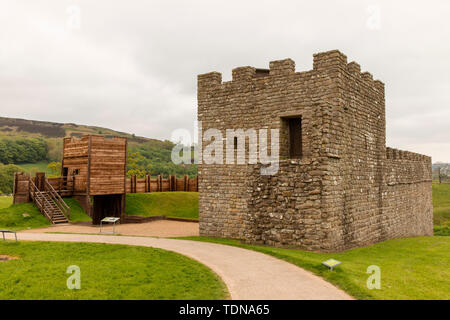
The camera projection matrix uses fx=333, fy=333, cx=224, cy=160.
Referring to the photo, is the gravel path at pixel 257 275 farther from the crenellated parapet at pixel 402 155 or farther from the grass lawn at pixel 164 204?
the grass lawn at pixel 164 204

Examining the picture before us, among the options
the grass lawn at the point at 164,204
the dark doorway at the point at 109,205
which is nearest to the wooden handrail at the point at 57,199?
the dark doorway at the point at 109,205

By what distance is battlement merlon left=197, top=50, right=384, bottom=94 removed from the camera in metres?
12.2

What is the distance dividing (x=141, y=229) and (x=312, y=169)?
38.0 ft

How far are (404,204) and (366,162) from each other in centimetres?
543

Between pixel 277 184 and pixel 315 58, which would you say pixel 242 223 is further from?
pixel 315 58

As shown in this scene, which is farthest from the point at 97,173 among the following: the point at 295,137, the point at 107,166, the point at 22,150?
the point at 22,150

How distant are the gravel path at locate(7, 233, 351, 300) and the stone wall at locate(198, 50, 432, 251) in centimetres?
185

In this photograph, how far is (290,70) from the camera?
43.7 ft

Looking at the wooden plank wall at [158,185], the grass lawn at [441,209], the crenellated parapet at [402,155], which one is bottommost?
the grass lawn at [441,209]

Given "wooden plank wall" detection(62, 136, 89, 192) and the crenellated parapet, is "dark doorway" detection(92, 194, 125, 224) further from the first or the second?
the crenellated parapet

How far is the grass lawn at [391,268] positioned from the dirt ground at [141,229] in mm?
6677

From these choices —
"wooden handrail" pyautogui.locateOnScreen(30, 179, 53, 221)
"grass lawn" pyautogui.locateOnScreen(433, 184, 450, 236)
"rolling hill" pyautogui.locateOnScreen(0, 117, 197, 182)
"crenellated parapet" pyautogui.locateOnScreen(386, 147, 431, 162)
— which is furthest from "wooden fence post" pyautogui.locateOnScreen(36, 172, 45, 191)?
"rolling hill" pyautogui.locateOnScreen(0, 117, 197, 182)

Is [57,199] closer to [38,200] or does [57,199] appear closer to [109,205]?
[38,200]

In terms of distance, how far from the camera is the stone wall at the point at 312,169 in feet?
35.5
